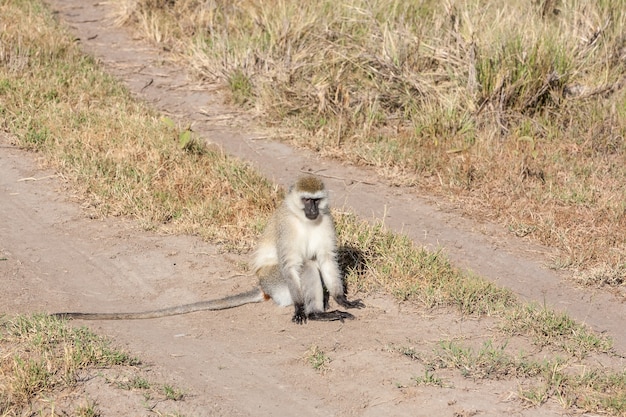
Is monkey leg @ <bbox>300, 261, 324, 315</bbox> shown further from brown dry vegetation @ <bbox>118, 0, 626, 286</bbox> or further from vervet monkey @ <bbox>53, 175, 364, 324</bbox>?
brown dry vegetation @ <bbox>118, 0, 626, 286</bbox>

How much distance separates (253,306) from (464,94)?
12.6ft

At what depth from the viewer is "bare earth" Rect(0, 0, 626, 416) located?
455cm

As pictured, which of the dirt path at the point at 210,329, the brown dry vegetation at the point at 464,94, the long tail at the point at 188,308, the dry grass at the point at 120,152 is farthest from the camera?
the brown dry vegetation at the point at 464,94

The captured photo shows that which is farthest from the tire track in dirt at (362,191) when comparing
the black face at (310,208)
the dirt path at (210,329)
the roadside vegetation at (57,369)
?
the roadside vegetation at (57,369)

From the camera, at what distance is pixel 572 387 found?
4.63 meters

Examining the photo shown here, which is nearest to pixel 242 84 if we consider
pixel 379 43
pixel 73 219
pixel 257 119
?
pixel 257 119

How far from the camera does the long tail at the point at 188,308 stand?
532 cm

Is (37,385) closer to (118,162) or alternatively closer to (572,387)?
(572,387)

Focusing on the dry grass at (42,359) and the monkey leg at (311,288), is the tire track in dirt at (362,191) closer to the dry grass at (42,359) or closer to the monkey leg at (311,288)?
the monkey leg at (311,288)

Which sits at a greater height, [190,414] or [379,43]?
[379,43]

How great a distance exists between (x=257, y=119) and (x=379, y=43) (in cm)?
152

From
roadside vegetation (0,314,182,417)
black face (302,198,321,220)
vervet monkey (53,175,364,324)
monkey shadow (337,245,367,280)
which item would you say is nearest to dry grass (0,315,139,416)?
roadside vegetation (0,314,182,417)

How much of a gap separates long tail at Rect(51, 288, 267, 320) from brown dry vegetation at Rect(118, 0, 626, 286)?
2422 millimetres

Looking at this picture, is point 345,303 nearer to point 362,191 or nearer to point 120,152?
point 362,191
